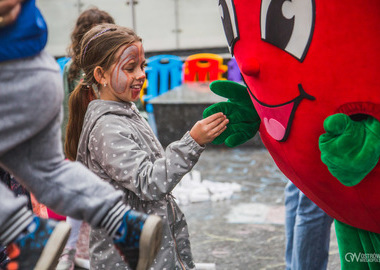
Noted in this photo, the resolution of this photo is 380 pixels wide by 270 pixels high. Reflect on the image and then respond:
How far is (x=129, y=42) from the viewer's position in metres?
2.26

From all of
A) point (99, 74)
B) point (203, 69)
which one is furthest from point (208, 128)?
point (203, 69)

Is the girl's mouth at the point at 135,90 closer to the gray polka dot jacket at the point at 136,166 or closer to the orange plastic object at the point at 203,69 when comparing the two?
the gray polka dot jacket at the point at 136,166

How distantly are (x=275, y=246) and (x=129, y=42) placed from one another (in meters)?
2.09

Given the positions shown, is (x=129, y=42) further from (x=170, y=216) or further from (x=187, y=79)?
(x=187, y=79)

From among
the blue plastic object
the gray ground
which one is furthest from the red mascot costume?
the blue plastic object

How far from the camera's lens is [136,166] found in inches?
82.6

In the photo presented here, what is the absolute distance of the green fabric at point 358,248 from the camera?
211cm

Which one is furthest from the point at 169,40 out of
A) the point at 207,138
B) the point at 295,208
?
the point at 207,138

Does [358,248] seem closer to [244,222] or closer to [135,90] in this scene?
[135,90]

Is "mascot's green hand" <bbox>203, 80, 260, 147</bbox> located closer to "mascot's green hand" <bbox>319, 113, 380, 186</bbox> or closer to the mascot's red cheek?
the mascot's red cheek

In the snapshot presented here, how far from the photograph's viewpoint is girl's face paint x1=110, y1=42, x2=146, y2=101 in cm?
225

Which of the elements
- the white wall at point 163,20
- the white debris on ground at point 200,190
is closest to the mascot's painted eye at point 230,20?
the white debris on ground at point 200,190

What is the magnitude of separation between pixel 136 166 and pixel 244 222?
93.8 inches

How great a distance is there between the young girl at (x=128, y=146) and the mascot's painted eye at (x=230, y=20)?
0.29 metres
